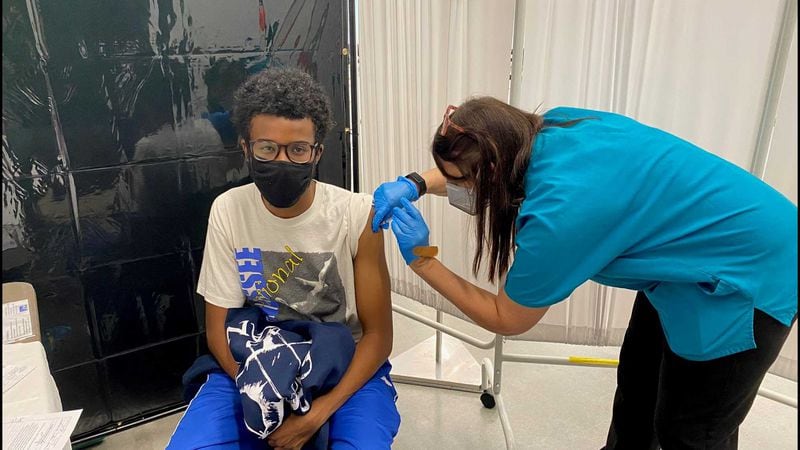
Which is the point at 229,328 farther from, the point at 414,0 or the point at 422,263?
the point at 414,0

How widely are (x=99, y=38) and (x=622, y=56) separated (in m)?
1.57

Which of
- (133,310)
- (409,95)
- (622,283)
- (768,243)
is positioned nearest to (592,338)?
(622,283)

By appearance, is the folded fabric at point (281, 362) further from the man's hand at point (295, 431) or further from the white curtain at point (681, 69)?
the white curtain at point (681, 69)

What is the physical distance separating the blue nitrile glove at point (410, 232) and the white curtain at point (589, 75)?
25.7 inches

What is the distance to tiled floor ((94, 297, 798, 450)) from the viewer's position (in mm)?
2072

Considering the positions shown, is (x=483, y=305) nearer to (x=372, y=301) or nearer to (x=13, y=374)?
(x=372, y=301)

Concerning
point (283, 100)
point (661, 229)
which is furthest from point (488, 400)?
point (283, 100)

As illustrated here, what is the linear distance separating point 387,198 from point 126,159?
0.94 m

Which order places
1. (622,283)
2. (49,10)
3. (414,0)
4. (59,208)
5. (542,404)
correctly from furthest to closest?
(542,404) → (414,0) → (59,208) → (49,10) → (622,283)

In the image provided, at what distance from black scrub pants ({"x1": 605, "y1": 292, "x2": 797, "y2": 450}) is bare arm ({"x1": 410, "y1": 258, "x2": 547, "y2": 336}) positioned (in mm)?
381

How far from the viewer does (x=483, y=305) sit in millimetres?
1278

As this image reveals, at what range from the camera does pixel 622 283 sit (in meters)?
1.30

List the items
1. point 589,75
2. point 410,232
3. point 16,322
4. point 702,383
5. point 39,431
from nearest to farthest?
point 39,431
point 702,383
point 410,232
point 16,322
point 589,75

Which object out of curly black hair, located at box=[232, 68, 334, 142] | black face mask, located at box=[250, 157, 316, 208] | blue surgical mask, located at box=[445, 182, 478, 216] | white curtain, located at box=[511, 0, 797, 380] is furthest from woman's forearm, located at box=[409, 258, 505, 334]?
white curtain, located at box=[511, 0, 797, 380]
